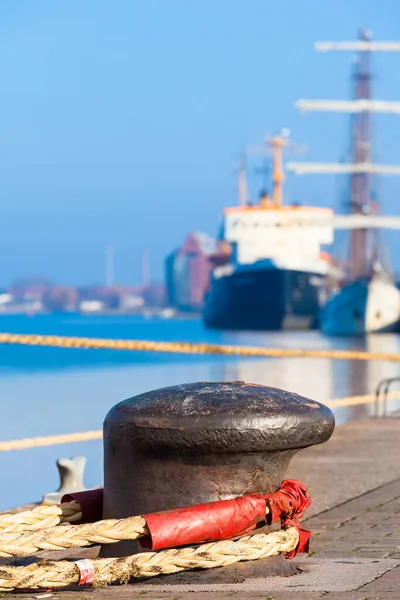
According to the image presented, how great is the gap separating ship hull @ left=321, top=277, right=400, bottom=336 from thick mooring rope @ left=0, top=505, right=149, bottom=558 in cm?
7211

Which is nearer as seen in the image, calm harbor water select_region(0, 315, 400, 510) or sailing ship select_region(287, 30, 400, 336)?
calm harbor water select_region(0, 315, 400, 510)

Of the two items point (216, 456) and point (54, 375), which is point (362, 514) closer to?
point (216, 456)

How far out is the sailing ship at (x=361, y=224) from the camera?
248 feet

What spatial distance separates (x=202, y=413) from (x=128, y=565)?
56 centimetres

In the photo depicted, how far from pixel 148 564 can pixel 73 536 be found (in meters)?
0.26

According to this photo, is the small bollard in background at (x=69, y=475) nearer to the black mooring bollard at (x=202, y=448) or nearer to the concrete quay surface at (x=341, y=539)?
the concrete quay surface at (x=341, y=539)

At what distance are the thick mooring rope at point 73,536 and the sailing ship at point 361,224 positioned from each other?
7205cm

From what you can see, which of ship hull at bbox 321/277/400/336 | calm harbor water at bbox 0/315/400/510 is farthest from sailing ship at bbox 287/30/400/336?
calm harbor water at bbox 0/315/400/510

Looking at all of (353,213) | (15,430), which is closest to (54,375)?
(15,430)

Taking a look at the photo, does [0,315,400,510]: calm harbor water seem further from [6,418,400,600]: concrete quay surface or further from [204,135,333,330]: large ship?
[204,135,333,330]: large ship

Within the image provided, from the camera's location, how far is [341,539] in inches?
187

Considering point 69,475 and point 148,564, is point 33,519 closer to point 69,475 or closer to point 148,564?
point 148,564

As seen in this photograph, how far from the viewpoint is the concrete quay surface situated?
3.49m

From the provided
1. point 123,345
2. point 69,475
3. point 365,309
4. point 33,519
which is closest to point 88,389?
point 123,345
